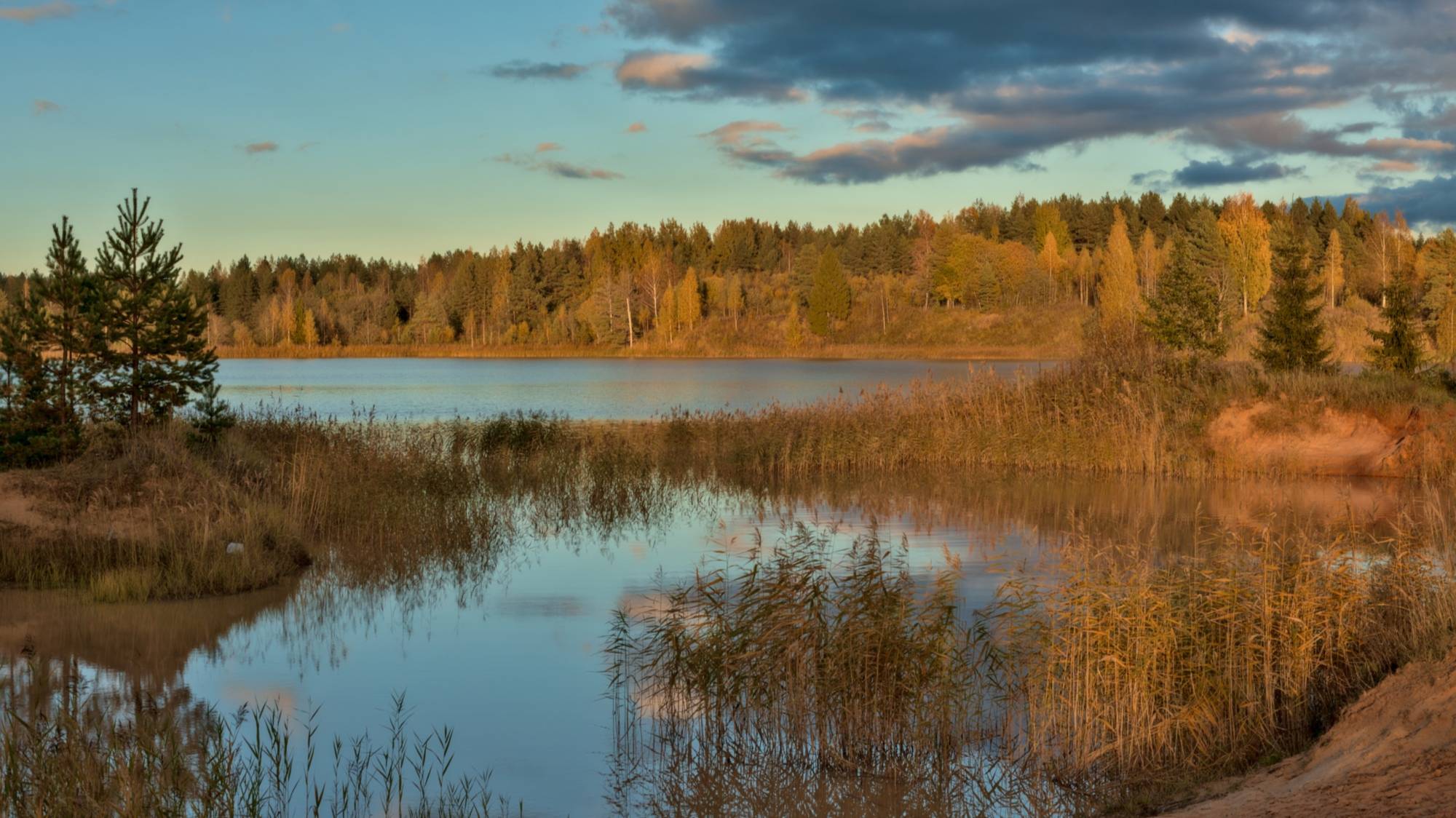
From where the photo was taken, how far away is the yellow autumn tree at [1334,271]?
277 feet

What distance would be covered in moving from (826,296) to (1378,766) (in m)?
92.3

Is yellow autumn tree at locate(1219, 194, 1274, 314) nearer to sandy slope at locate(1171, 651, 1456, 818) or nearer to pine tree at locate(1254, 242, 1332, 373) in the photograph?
pine tree at locate(1254, 242, 1332, 373)

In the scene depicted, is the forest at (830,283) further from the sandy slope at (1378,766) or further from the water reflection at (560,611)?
the sandy slope at (1378,766)

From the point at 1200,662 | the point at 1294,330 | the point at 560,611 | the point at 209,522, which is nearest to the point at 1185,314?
the point at 1294,330

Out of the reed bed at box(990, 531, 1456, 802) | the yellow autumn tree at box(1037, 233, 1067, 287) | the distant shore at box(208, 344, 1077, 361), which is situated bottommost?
the reed bed at box(990, 531, 1456, 802)

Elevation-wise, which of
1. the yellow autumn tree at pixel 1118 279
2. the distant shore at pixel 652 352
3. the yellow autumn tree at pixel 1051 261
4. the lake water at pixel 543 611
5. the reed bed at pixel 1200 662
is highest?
the yellow autumn tree at pixel 1051 261

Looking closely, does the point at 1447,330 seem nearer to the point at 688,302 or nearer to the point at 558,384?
the point at 558,384

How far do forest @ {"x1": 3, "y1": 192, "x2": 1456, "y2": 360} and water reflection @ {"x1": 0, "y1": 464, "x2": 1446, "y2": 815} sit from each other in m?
58.1

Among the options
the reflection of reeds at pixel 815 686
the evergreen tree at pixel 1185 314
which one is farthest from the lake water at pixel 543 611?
the evergreen tree at pixel 1185 314

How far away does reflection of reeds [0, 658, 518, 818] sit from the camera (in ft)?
19.8

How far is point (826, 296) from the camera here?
97.2 metres

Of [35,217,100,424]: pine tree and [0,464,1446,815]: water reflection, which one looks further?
[35,217,100,424]: pine tree

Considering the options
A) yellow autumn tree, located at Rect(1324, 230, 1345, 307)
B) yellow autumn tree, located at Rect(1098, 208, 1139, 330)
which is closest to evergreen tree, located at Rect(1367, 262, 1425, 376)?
yellow autumn tree, located at Rect(1098, 208, 1139, 330)

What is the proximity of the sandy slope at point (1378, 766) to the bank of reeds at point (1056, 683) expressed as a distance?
516mm
